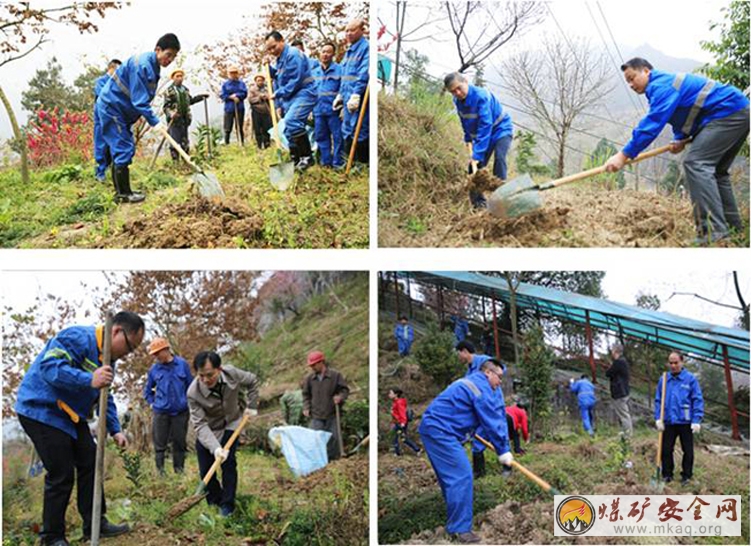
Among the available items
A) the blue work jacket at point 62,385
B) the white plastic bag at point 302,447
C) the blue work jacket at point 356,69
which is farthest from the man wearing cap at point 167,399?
the blue work jacket at point 356,69

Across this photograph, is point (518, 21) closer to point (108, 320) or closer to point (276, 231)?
point (276, 231)

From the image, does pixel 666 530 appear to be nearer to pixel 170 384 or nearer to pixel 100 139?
pixel 170 384

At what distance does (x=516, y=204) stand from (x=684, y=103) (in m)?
1.11

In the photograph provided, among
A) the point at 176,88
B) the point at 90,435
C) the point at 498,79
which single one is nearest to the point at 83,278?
the point at 90,435

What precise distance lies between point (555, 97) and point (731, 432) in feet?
7.30

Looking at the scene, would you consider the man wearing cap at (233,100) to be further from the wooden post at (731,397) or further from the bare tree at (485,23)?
the wooden post at (731,397)

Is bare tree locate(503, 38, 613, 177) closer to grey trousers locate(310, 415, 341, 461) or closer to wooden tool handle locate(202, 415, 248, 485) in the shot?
grey trousers locate(310, 415, 341, 461)

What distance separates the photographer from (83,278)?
4.41 m

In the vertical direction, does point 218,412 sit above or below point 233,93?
below

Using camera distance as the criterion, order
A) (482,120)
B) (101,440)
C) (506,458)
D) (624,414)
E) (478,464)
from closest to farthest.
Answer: (101,440) < (506,458) < (478,464) < (624,414) < (482,120)

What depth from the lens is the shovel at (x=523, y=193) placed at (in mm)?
4438

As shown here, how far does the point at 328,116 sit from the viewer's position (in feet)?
15.5

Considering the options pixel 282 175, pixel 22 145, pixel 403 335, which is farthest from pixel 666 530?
pixel 22 145

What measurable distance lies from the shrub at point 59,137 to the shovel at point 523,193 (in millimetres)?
2481
